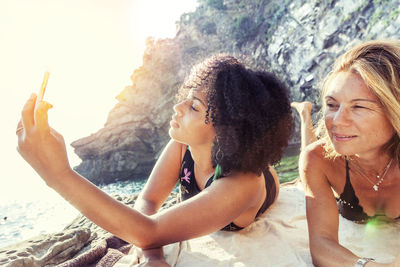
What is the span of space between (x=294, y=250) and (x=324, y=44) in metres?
25.1

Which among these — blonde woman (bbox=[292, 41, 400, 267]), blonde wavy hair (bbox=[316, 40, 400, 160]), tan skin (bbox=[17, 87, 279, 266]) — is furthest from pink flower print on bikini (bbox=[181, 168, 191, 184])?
blonde wavy hair (bbox=[316, 40, 400, 160])

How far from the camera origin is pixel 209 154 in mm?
2307

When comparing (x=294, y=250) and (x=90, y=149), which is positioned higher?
(x=294, y=250)

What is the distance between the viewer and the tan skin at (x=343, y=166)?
5.63 feet

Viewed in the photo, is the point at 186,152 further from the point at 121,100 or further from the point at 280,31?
the point at 121,100

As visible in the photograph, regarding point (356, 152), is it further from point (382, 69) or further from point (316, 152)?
point (382, 69)

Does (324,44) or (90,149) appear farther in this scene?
(90,149)

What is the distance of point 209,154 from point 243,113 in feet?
1.86

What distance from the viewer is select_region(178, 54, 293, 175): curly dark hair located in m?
1.89

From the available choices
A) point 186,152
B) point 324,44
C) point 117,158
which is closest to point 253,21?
point 324,44

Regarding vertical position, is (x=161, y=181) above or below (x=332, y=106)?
below

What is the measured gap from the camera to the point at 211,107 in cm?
198

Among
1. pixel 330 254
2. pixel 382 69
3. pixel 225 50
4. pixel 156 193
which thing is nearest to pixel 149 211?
pixel 156 193

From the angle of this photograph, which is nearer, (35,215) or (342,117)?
(342,117)
